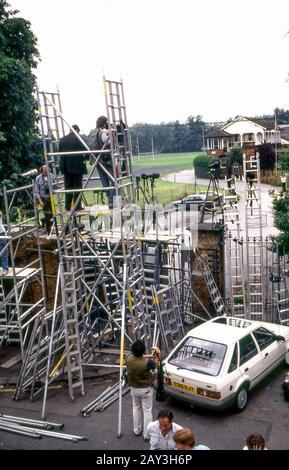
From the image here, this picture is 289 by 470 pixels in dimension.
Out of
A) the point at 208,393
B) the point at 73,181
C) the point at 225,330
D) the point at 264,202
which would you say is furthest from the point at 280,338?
the point at 264,202

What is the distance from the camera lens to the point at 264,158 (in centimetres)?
4784

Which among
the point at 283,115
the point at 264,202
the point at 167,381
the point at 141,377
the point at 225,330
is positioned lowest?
the point at 264,202

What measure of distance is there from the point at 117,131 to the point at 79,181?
4.77 ft

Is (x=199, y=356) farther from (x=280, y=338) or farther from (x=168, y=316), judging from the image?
(x=168, y=316)

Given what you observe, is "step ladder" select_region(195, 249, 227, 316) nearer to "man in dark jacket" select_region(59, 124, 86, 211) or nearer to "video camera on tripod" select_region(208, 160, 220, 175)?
"video camera on tripod" select_region(208, 160, 220, 175)

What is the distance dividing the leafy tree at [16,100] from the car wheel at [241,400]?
1181 centimetres

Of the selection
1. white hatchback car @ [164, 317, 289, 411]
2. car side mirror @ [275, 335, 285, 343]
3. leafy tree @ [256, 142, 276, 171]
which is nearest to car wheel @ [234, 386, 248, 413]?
white hatchback car @ [164, 317, 289, 411]

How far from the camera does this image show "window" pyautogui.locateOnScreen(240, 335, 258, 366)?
9180mm

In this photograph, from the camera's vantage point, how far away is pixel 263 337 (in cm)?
999

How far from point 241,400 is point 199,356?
107 centimetres

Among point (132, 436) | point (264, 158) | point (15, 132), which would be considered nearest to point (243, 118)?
point (264, 158)

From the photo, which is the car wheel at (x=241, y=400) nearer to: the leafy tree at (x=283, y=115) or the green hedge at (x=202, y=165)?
the green hedge at (x=202, y=165)

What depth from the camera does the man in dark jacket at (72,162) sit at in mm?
9961
